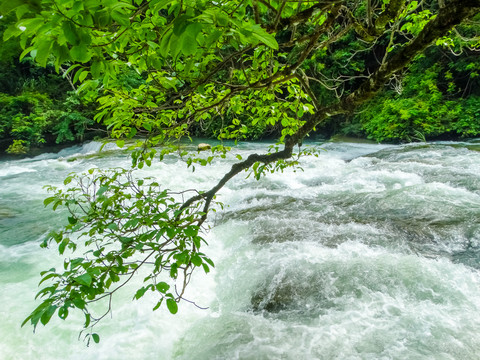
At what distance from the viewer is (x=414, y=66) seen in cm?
1133

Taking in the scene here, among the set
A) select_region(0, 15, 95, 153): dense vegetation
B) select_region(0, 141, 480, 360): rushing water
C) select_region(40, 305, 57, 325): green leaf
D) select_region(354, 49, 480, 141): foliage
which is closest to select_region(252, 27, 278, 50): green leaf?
select_region(40, 305, 57, 325): green leaf

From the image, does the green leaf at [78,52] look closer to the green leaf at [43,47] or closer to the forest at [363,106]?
the green leaf at [43,47]

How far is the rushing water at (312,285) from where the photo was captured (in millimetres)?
2469

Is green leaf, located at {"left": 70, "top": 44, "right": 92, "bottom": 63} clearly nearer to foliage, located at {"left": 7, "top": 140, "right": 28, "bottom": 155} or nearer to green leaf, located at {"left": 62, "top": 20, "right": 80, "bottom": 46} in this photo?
green leaf, located at {"left": 62, "top": 20, "right": 80, "bottom": 46}

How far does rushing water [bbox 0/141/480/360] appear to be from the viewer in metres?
2.47

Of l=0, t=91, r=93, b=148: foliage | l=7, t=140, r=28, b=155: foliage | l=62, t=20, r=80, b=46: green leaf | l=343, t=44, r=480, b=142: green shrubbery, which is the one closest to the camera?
l=62, t=20, r=80, b=46: green leaf

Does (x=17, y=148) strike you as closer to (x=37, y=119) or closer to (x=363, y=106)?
(x=37, y=119)

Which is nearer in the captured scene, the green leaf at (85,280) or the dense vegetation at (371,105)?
the green leaf at (85,280)

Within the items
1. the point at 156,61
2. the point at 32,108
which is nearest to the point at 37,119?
the point at 32,108

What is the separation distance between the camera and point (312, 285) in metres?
3.12

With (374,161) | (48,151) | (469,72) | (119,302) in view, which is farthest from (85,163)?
(469,72)

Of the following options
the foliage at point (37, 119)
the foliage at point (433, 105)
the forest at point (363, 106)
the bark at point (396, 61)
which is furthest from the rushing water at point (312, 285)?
the foliage at point (37, 119)

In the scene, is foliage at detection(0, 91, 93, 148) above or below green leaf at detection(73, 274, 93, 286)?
above

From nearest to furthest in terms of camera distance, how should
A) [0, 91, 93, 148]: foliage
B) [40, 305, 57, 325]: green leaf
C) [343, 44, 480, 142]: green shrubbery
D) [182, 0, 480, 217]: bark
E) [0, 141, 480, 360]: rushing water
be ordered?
1. [40, 305, 57, 325]: green leaf
2. [182, 0, 480, 217]: bark
3. [0, 141, 480, 360]: rushing water
4. [343, 44, 480, 142]: green shrubbery
5. [0, 91, 93, 148]: foliage
